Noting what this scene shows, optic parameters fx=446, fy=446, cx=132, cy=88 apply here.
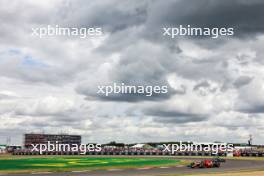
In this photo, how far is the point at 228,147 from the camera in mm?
125250

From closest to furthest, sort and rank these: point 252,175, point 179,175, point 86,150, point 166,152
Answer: point 252,175, point 179,175, point 166,152, point 86,150

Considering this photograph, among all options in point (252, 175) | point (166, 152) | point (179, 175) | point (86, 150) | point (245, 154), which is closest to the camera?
point (252, 175)

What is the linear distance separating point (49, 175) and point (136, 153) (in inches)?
2826

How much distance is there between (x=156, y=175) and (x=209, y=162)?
1310 cm

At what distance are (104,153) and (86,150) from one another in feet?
24.6

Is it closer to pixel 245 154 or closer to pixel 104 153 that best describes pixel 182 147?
pixel 104 153

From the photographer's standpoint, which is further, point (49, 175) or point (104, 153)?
point (104, 153)

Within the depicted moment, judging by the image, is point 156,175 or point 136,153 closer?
point 156,175

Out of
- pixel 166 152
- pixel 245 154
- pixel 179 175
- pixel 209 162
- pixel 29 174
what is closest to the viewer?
pixel 179 175

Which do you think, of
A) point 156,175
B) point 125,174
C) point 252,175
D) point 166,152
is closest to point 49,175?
point 125,174

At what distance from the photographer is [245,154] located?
97125mm

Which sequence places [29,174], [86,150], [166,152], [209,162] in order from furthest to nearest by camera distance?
1. [86,150]
2. [166,152]
3. [209,162]
4. [29,174]

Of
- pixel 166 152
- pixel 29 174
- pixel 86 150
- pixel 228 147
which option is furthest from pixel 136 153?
pixel 29 174

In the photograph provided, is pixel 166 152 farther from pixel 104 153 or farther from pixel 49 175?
pixel 49 175
